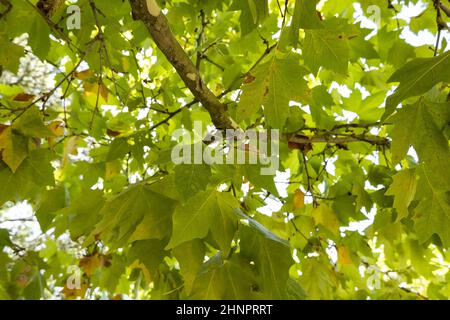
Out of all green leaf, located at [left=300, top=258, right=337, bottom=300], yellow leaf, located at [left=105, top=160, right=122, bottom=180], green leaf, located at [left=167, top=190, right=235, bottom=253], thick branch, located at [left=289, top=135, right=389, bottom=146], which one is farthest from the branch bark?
green leaf, located at [left=300, top=258, right=337, bottom=300]

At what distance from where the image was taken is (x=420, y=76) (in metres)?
0.69

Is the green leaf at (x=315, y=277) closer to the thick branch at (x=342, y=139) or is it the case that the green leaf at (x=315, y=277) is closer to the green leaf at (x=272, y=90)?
the thick branch at (x=342, y=139)

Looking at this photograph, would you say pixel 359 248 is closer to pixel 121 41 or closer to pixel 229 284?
pixel 229 284

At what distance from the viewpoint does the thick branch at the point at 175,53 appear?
3.11 feet

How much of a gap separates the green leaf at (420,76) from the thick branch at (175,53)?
1.54ft

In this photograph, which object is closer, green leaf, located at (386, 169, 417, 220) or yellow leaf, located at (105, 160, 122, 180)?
green leaf, located at (386, 169, 417, 220)

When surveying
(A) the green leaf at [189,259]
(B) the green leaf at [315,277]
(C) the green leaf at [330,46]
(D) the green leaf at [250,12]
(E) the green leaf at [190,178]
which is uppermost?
(D) the green leaf at [250,12]

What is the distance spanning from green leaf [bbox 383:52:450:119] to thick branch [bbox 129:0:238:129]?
47 cm

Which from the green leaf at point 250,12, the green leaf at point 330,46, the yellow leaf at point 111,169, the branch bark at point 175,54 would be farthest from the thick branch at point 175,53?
the yellow leaf at point 111,169

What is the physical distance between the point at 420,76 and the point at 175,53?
57cm

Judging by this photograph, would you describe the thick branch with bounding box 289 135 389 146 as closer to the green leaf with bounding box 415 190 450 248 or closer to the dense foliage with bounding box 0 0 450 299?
the dense foliage with bounding box 0 0 450 299

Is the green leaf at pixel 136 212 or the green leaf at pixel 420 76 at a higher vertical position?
the green leaf at pixel 420 76

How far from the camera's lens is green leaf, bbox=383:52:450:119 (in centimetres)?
68
